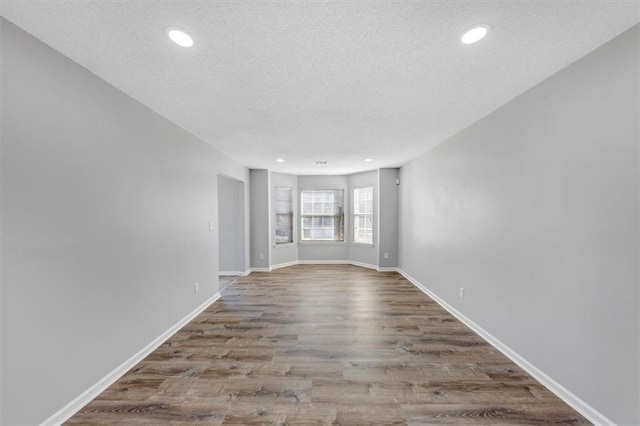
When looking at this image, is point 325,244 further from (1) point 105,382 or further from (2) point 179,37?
(2) point 179,37

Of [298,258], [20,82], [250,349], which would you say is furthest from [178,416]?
[298,258]

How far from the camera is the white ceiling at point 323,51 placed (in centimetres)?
136

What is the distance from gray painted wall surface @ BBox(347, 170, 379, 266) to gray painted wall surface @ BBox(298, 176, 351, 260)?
0.11 metres

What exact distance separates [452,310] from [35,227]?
13.4ft

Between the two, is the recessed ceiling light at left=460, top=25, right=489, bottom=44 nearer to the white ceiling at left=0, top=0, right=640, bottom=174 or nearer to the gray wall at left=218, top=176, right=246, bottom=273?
the white ceiling at left=0, top=0, right=640, bottom=174

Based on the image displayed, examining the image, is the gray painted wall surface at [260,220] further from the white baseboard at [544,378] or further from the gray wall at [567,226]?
the gray wall at [567,226]

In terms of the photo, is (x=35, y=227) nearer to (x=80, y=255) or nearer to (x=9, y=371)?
(x=80, y=255)

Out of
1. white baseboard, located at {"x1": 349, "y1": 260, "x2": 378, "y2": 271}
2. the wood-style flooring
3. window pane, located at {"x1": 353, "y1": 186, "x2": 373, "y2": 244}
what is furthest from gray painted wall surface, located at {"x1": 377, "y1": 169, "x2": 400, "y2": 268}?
the wood-style flooring

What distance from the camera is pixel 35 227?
1.57 meters

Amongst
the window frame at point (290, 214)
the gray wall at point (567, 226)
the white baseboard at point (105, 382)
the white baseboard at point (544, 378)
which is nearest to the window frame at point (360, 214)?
the window frame at point (290, 214)

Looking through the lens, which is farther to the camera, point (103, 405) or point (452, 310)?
point (452, 310)

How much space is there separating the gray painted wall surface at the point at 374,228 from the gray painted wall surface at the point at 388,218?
19cm

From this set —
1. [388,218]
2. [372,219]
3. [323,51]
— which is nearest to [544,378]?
[323,51]

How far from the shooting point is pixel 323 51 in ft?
5.51
